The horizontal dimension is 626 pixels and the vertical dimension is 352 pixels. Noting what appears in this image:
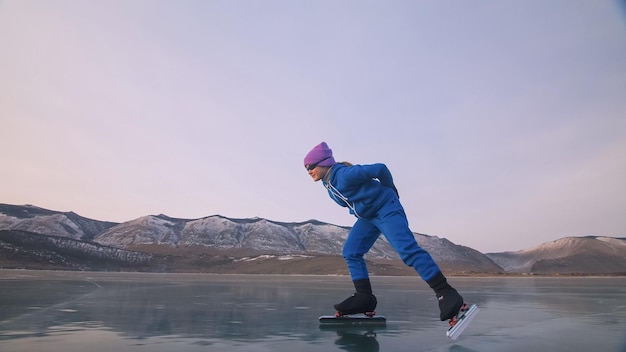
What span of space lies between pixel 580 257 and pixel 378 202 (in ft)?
563

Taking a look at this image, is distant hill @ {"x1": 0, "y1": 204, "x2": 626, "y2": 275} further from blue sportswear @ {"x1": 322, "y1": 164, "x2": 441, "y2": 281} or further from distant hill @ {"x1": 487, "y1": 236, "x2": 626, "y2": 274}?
blue sportswear @ {"x1": 322, "y1": 164, "x2": 441, "y2": 281}

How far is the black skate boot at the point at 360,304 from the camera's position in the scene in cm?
461

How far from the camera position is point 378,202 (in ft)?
14.0

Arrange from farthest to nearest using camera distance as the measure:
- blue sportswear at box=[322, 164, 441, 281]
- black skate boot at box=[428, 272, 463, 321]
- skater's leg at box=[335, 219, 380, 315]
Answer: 1. skater's leg at box=[335, 219, 380, 315]
2. blue sportswear at box=[322, 164, 441, 281]
3. black skate boot at box=[428, 272, 463, 321]

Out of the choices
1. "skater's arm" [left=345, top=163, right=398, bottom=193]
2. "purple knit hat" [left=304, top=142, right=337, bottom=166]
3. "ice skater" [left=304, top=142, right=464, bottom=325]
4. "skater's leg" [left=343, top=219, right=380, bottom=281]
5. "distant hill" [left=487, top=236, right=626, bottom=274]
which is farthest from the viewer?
"distant hill" [left=487, top=236, right=626, bottom=274]

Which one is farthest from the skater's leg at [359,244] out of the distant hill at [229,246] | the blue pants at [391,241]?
the distant hill at [229,246]

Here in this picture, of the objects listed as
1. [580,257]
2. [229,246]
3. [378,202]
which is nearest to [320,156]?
[378,202]

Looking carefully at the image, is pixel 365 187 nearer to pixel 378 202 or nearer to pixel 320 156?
pixel 378 202

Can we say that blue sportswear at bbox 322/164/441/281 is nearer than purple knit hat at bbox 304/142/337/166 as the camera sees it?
Yes

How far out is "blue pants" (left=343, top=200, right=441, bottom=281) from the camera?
3.81 metres

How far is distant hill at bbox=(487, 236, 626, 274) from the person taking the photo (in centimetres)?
13538

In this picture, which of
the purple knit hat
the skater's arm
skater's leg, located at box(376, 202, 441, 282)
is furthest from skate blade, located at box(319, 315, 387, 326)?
the purple knit hat

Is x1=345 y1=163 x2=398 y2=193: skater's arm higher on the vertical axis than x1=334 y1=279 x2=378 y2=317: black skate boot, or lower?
higher

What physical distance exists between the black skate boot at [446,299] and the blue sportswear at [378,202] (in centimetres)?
8
